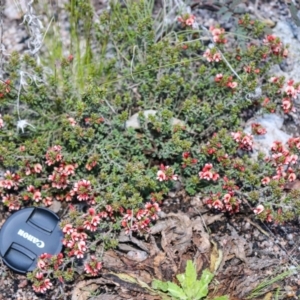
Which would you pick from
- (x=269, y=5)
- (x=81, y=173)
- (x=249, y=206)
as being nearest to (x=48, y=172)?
(x=81, y=173)

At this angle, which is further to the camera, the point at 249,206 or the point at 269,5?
the point at 269,5

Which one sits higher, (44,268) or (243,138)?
(243,138)

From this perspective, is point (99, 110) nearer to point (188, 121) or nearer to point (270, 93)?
point (188, 121)

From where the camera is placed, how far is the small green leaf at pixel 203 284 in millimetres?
2947

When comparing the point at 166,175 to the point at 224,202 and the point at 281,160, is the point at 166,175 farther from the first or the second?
the point at 281,160

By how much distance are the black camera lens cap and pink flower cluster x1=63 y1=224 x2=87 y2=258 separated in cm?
20

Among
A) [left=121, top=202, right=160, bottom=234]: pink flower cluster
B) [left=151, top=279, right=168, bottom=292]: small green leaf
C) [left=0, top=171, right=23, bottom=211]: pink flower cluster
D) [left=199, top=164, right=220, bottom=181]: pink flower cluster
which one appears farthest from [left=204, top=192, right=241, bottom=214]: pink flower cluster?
[left=0, top=171, right=23, bottom=211]: pink flower cluster

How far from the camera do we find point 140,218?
124 inches

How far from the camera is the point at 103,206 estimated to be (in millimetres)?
3225

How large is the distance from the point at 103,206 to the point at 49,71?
3.24 feet

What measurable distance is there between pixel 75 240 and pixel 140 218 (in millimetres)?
361

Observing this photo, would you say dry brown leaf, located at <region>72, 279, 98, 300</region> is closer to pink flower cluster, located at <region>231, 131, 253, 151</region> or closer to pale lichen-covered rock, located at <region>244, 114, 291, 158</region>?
pink flower cluster, located at <region>231, 131, 253, 151</region>

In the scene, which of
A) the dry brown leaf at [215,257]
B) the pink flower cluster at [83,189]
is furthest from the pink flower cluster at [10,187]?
the dry brown leaf at [215,257]

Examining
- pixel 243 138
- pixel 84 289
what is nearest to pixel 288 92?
pixel 243 138
